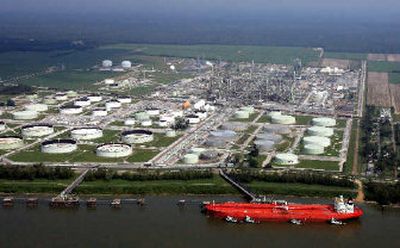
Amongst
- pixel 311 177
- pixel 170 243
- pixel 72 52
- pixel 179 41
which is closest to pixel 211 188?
pixel 311 177

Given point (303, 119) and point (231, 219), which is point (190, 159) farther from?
point (303, 119)

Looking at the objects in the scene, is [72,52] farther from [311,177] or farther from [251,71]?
[311,177]

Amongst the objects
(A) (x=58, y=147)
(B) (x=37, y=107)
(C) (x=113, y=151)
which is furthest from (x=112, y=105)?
(C) (x=113, y=151)

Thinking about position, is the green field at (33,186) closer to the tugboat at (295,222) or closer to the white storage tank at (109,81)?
the tugboat at (295,222)

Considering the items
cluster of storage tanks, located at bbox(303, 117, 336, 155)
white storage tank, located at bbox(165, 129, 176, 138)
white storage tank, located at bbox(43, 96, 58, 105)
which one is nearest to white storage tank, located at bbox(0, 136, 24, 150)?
white storage tank, located at bbox(165, 129, 176, 138)

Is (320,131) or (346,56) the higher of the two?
(346,56)

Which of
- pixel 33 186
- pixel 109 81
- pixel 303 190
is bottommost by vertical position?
pixel 33 186

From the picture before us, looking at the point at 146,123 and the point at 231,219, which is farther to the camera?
the point at 146,123

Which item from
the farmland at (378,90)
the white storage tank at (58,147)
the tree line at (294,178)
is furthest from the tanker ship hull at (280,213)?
the farmland at (378,90)
